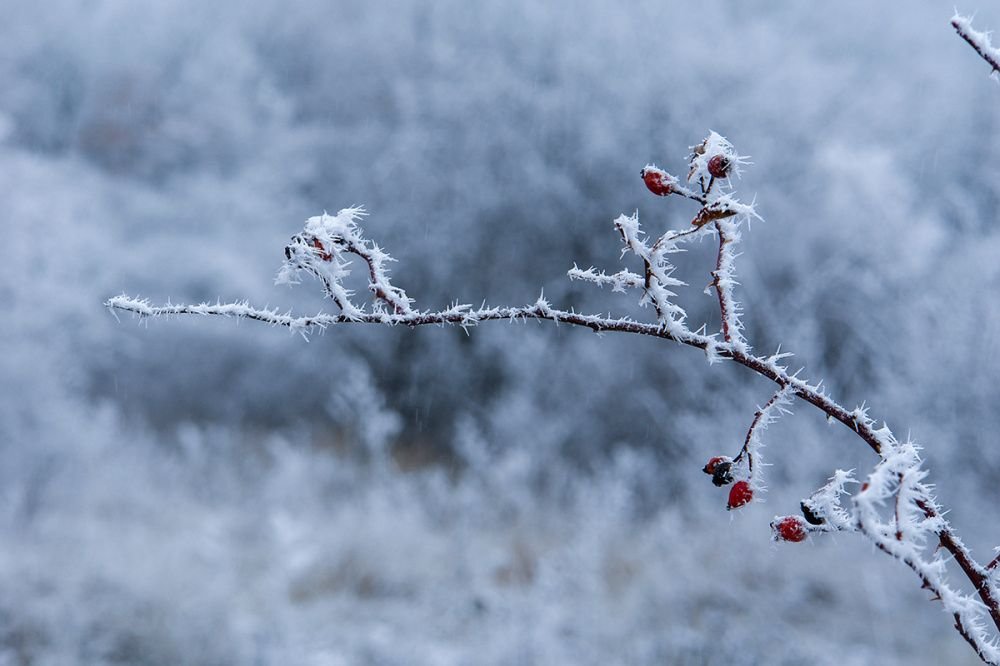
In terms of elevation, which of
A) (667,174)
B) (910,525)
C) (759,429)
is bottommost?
(910,525)

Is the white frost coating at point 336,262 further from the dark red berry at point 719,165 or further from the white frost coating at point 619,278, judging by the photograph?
the dark red berry at point 719,165

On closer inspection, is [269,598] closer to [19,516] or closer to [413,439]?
[413,439]

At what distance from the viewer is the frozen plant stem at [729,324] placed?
1.55ft

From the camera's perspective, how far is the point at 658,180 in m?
0.67

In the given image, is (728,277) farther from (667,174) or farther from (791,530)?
(791,530)

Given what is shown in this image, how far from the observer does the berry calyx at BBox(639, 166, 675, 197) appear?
663mm

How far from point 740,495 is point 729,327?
0.66 feet

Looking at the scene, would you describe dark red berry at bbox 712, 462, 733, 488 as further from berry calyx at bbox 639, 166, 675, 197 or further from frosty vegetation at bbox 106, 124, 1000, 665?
berry calyx at bbox 639, 166, 675, 197

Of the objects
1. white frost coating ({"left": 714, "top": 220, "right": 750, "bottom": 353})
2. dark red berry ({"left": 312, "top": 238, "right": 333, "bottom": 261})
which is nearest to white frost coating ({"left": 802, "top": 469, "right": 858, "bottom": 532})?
white frost coating ({"left": 714, "top": 220, "right": 750, "bottom": 353})

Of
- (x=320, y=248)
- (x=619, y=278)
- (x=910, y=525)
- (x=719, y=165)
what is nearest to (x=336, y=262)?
(x=320, y=248)

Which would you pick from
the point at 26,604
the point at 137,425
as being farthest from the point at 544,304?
the point at 26,604

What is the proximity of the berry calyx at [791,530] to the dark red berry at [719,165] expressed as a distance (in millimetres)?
298

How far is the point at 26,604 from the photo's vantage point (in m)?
6.84

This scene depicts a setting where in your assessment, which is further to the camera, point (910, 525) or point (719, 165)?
point (719, 165)
